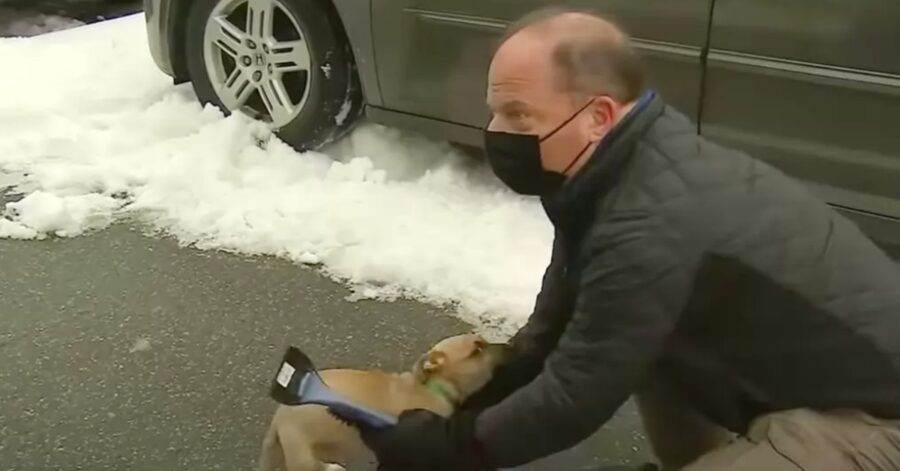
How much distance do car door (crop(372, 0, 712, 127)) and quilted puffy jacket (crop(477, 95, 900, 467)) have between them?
153 cm

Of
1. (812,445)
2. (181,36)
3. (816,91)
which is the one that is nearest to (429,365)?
(812,445)

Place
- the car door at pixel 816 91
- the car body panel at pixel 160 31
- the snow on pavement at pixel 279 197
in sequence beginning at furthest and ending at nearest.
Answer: the car body panel at pixel 160 31, the snow on pavement at pixel 279 197, the car door at pixel 816 91

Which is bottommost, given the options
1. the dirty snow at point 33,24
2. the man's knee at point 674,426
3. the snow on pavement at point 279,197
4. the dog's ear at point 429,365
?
the dirty snow at point 33,24

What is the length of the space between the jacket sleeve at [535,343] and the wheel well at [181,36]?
2298 mm

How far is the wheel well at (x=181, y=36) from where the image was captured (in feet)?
14.7

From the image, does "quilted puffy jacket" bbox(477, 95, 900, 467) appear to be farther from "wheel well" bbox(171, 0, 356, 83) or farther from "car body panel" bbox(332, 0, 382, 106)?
"wheel well" bbox(171, 0, 356, 83)

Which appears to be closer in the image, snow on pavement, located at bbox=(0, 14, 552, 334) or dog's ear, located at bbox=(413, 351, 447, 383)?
dog's ear, located at bbox=(413, 351, 447, 383)

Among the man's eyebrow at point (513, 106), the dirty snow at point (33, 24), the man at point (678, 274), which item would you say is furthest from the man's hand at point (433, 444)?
the dirty snow at point (33, 24)

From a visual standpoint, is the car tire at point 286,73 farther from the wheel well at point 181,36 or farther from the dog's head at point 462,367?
the dog's head at point 462,367

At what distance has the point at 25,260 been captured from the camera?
3.98m

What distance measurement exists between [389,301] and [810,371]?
1785 millimetres

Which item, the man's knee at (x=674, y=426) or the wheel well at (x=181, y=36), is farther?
the wheel well at (x=181, y=36)

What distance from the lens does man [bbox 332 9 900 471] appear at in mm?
1907

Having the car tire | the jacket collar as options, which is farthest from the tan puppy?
the car tire
